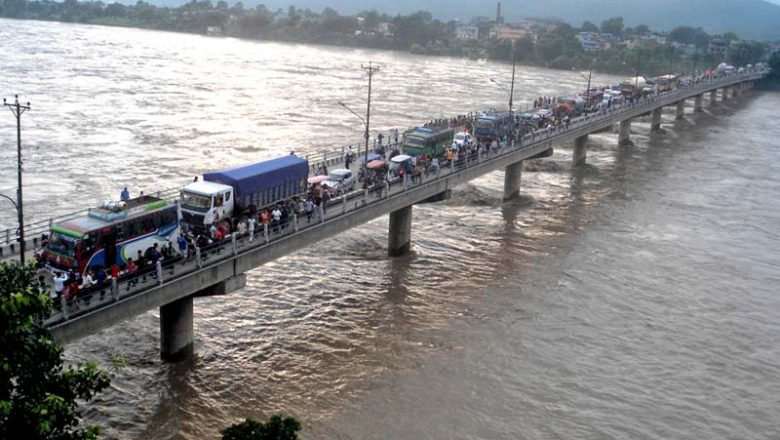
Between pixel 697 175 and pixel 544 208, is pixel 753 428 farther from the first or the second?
pixel 697 175

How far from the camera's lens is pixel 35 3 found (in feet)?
614

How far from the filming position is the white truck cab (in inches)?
960

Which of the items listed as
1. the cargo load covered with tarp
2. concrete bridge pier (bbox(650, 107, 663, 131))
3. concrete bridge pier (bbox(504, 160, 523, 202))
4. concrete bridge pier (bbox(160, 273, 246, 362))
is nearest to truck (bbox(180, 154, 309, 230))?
the cargo load covered with tarp

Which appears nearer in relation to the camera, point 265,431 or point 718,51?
point 265,431

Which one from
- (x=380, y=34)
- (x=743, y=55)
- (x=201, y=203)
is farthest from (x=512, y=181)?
(x=380, y=34)

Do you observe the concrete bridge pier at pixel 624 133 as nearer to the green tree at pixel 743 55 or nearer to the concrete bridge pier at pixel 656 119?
the concrete bridge pier at pixel 656 119

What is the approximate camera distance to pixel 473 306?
29188mm

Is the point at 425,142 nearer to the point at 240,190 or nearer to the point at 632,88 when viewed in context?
the point at 240,190

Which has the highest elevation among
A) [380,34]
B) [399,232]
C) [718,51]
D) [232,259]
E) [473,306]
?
[718,51]

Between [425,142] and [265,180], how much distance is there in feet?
43.9

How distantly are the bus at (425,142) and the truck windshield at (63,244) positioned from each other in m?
21.4

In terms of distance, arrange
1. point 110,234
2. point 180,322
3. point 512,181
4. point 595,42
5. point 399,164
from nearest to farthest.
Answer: point 110,234 < point 180,322 < point 399,164 < point 512,181 < point 595,42

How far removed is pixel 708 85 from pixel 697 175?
42.6 metres

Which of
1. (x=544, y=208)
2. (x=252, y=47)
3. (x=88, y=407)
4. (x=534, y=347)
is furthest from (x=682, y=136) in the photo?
(x=252, y=47)
